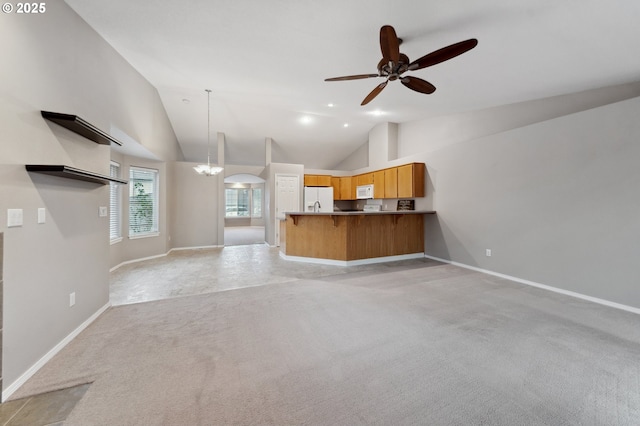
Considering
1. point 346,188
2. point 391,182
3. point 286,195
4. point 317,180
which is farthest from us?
point 346,188

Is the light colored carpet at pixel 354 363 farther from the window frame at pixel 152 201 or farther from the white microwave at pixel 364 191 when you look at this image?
the white microwave at pixel 364 191

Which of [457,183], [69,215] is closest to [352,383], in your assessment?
[69,215]

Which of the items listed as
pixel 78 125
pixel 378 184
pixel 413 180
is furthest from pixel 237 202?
pixel 78 125

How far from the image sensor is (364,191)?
7.28 meters

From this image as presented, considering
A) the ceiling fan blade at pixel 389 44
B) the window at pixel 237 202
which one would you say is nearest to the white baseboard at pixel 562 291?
the ceiling fan blade at pixel 389 44

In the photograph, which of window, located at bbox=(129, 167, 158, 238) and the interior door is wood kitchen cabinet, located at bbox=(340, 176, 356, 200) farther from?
window, located at bbox=(129, 167, 158, 238)

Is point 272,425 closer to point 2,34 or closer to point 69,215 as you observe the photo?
point 69,215

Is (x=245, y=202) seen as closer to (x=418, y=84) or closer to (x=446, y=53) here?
(x=418, y=84)

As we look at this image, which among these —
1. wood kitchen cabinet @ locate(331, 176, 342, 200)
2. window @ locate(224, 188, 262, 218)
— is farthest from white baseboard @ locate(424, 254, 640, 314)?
window @ locate(224, 188, 262, 218)

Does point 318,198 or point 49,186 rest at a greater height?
point 318,198

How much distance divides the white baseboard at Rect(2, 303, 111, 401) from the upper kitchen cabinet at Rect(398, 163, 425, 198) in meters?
5.59

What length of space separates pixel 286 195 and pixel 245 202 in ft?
22.0

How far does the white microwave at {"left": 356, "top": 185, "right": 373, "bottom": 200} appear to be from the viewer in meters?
7.02

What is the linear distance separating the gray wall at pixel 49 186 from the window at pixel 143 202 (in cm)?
266
